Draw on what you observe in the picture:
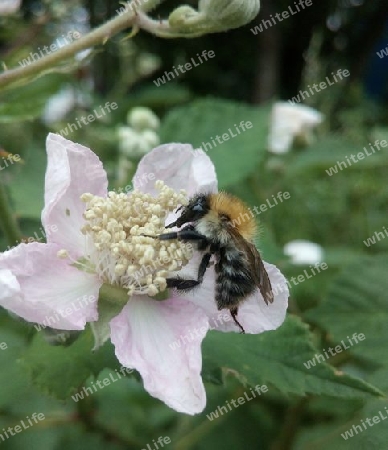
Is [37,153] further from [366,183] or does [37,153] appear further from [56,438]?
[366,183]

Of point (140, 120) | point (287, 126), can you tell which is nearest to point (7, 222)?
point (140, 120)

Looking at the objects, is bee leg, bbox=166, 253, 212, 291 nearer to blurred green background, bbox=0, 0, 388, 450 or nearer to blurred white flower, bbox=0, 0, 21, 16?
blurred green background, bbox=0, 0, 388, 450

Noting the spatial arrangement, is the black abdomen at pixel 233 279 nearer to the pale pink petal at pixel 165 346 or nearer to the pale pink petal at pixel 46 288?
the pale pink petal at pixel 165 346

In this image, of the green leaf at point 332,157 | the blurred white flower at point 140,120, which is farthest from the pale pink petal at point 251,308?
the green leaf at point 332,157

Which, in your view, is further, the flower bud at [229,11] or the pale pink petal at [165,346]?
the flower bud at [229,11]

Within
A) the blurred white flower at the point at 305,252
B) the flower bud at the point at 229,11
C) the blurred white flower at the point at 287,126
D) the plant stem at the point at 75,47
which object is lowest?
the blurred white flower at the point at 305,252

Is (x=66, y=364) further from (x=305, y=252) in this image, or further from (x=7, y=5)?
(x=305, y=252)
